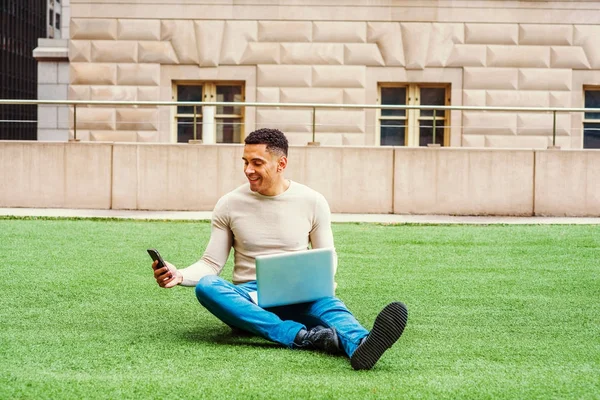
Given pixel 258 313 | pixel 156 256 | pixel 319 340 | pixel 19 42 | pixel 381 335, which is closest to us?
pixel 381 335

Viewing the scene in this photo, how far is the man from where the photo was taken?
5.90 metres

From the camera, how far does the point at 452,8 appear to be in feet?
71.4

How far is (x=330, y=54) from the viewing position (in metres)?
21.8

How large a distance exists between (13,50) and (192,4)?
7602 cm

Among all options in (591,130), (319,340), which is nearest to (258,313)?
(319,340)

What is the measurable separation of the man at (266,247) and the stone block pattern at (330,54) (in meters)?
15.5

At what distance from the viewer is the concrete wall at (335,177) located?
1706 centimetres

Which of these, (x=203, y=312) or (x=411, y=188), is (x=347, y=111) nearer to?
(x=411, y=188)

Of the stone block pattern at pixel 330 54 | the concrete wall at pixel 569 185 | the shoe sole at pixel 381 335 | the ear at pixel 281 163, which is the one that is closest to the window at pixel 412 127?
the concrete wall at pixel 569 185

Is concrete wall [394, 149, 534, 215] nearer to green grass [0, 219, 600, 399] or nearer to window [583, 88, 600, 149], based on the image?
window [583, 88, 600, 149]

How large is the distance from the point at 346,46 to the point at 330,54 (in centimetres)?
42

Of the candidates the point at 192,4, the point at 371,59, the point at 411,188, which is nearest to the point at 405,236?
the point at 411,188

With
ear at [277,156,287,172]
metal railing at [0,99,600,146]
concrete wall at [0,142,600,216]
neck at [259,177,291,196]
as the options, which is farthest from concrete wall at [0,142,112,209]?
ear at [277,156,287,172]

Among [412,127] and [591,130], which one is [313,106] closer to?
[412,127]
